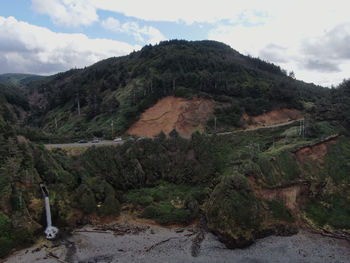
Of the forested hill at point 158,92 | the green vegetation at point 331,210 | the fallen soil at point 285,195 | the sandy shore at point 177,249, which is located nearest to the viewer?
the sandy shore at point 177,249

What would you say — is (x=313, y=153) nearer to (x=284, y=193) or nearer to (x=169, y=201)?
(x=284, y=193)

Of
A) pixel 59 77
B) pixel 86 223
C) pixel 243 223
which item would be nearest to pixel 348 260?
pixel 243 223

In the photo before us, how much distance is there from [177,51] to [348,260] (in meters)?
67.1

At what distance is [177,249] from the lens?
70.7 feet

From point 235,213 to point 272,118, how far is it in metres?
37.3

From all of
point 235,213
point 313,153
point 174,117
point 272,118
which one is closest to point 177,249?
point 235,213

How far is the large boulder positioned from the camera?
22.1m

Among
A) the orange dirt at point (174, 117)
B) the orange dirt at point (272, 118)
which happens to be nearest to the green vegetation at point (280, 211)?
the orange dirt at point (174, 117)

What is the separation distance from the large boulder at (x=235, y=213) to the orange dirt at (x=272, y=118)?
96.4ft

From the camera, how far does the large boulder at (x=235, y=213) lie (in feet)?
72.5

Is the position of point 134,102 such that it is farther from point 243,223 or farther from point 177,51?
point 243,223

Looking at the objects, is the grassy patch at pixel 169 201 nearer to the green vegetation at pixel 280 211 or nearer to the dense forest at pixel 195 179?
the dense forest at pixel 195 179

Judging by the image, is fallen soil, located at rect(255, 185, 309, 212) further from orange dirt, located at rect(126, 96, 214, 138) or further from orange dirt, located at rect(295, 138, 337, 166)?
orange dirt, located at rect(126, 96, 214, 138)

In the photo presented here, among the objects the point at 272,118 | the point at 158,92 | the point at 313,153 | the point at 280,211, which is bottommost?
the point at 280,211
